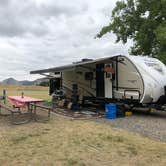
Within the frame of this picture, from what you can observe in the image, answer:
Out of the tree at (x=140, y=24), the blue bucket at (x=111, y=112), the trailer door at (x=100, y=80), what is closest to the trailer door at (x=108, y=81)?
the trailer door at (x=100, y=80)

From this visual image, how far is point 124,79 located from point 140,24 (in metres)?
9.93

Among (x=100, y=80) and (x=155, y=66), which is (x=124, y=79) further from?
(x=100, y=80)

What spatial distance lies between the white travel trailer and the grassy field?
366 centimetres

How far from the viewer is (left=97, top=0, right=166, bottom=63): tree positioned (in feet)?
63.2

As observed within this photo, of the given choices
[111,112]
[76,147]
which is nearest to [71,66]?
[111,112]

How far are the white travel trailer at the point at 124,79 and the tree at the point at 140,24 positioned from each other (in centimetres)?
556

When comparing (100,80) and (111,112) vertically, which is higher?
(100,80)

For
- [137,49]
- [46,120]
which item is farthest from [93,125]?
[137,49]

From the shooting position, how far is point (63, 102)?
601 inches

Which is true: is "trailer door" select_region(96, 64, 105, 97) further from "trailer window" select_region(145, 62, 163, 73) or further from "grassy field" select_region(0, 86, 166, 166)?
"grassy field" select_region(0, 86, 166, 166)

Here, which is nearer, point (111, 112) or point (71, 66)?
point (111, 112)

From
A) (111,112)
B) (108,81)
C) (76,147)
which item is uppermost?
(108,81)

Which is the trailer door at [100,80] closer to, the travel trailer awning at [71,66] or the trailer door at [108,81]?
the trailer door at [108,81]

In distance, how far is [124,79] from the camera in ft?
40.4
